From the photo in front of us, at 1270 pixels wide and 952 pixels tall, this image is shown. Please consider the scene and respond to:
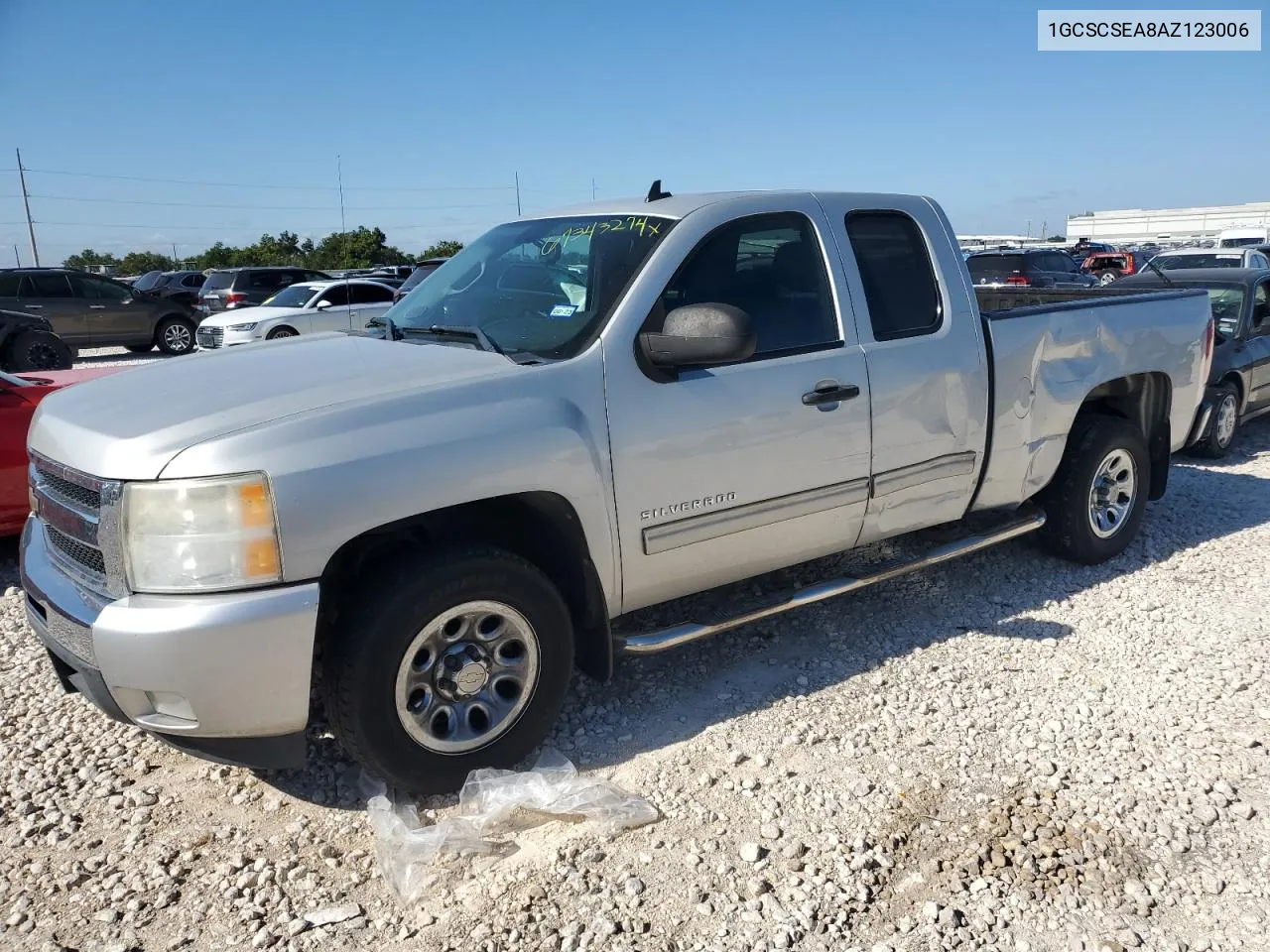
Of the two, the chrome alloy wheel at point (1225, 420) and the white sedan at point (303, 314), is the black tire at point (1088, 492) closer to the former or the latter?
the chrome alloy wheel at point (1225, 420)

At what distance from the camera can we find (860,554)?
5176 millimetres

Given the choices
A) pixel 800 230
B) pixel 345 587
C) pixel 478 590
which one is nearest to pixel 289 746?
pixel 345 587

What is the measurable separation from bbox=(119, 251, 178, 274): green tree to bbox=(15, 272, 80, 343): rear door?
4304 centimetres

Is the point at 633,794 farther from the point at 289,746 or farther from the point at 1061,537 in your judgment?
the point at 1061,537

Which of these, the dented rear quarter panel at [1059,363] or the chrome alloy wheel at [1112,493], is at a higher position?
the dented rear quarter panel at [1059,363]

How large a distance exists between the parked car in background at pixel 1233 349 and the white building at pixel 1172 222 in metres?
72.2

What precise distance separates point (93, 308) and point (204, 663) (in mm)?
17096

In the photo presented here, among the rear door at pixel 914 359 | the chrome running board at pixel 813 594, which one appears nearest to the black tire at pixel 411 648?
the chrome running board at pixel 813 594

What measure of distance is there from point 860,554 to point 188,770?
3.34 meters

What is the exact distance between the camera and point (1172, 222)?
8050 cm

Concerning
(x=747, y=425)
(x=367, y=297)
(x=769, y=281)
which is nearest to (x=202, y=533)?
(x=747, y=425)

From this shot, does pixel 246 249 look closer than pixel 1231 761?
No

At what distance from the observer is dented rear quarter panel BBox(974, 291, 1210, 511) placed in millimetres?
4516

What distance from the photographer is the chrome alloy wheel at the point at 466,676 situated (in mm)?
3076
